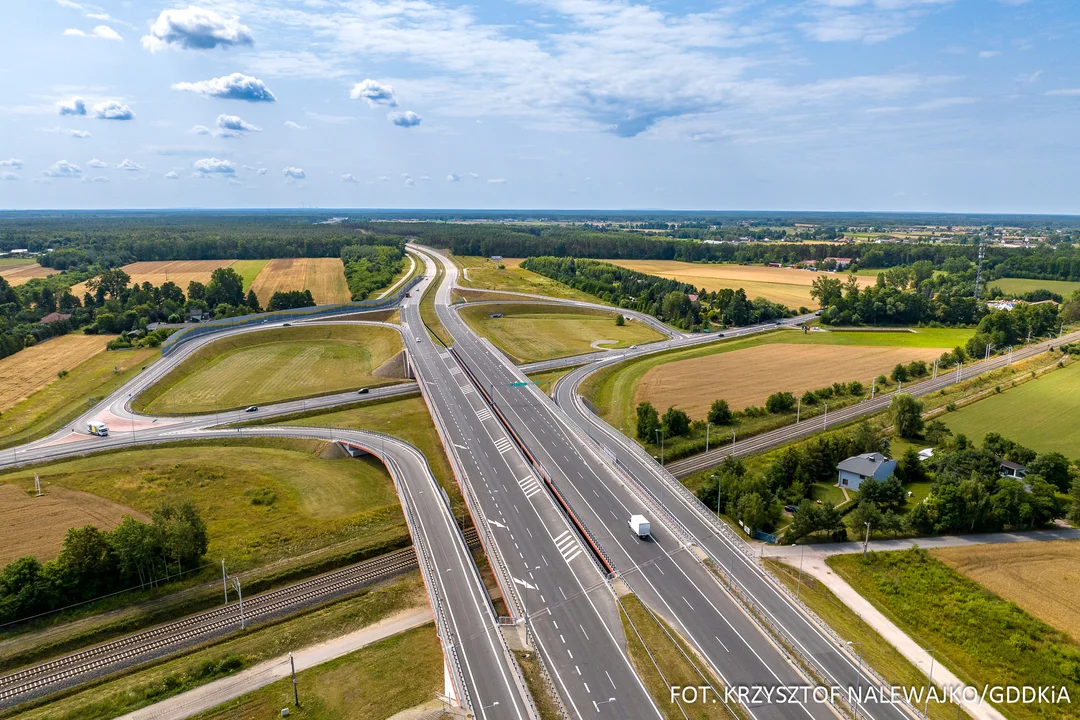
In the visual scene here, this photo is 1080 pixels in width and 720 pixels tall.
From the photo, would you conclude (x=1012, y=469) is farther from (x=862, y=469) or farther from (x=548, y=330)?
(x=548, y=330)

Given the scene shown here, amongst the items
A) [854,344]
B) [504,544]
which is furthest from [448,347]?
[854,344]

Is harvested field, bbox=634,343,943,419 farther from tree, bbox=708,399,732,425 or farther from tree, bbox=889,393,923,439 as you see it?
tree, bbox=889,393,923,439

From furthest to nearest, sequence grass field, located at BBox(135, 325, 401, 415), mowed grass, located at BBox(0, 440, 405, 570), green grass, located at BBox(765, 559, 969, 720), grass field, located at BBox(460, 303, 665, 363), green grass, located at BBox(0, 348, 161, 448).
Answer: grass field, located at BBox(460, 303, 665, 363), grass field, located at BBox(135, 325, 401, 415), green grass, located at BBox(0, 348, 161, 448), mowed grass, located at BBox(0, 440, 405, 570), green grass, located at BBox(765, 559, 969, 720)

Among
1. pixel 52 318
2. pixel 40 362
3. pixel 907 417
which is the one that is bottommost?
pixel 907 417

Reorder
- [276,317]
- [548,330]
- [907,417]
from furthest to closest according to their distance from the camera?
[548,330]
[276,317]
[907,417]

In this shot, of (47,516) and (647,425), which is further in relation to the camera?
(647,425)

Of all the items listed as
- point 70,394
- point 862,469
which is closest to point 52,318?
point 70,394

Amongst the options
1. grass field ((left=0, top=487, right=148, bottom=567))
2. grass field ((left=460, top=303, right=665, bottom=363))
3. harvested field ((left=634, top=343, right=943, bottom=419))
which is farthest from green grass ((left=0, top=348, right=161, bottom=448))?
harvested field ((left=634, top=343, right=943, bottom=419))
